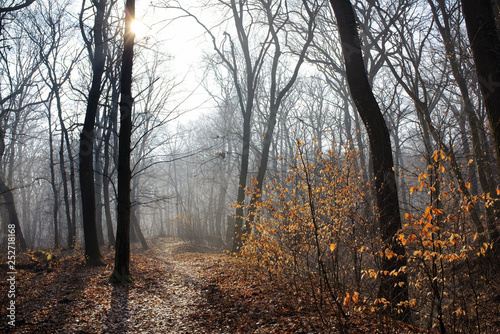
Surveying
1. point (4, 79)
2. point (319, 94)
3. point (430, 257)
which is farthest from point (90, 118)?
point (319, 94)

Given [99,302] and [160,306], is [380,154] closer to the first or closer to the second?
[160,306]

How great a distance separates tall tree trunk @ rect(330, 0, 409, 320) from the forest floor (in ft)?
1.71

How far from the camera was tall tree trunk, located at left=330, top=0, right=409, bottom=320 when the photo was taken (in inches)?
171

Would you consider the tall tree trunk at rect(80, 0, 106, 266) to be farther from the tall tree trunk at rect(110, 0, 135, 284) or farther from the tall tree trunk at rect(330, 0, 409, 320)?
the tall tree trunk at rect(330, 0, 409, 320)

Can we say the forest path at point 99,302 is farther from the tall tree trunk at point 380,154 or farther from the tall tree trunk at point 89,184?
the tall tree trunk at point 380,154

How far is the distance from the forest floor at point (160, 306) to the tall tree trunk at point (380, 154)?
1.71ft

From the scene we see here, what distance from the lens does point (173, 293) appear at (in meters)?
6.48

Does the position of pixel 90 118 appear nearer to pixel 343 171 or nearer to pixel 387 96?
pixel 343 171

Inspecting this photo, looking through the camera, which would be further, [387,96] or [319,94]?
[319,94]

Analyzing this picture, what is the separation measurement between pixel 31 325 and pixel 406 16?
12.7 metres

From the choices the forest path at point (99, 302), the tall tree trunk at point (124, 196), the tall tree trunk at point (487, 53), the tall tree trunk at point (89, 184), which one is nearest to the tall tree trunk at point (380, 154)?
the tall tree trunk at point (487, 53)

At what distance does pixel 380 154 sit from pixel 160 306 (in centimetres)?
449

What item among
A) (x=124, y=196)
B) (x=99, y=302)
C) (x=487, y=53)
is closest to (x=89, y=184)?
A: (x=124, y=196)

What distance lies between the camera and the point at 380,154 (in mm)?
4922
